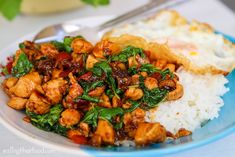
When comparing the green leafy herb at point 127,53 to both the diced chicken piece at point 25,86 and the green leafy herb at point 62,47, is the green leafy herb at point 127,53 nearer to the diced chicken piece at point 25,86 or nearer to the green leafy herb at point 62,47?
the green leafy herb at point 62,47

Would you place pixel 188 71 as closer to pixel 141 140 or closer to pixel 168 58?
pixel 168 58

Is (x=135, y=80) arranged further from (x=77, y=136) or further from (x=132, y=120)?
(x=77, y=136)

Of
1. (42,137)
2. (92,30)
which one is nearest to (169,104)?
(42,137)

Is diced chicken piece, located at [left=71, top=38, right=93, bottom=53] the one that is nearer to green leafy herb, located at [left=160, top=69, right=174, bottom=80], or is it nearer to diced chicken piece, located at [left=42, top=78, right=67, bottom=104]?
diced chicken piece, located at [left=42, top=78, right=67, bottom=104]

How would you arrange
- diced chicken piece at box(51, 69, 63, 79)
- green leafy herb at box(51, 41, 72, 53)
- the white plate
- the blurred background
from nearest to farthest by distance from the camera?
the white plate
diced chicken piece at box(51, 69, 63, 79)
green leafy herb at box(51, 41, 72, 53)
the blurred background

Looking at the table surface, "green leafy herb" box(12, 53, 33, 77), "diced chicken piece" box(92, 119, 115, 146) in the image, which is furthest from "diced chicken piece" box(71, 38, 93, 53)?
the table surface

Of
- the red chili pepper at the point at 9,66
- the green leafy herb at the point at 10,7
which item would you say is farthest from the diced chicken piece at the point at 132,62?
the green leafy herb at the point at 10,7
